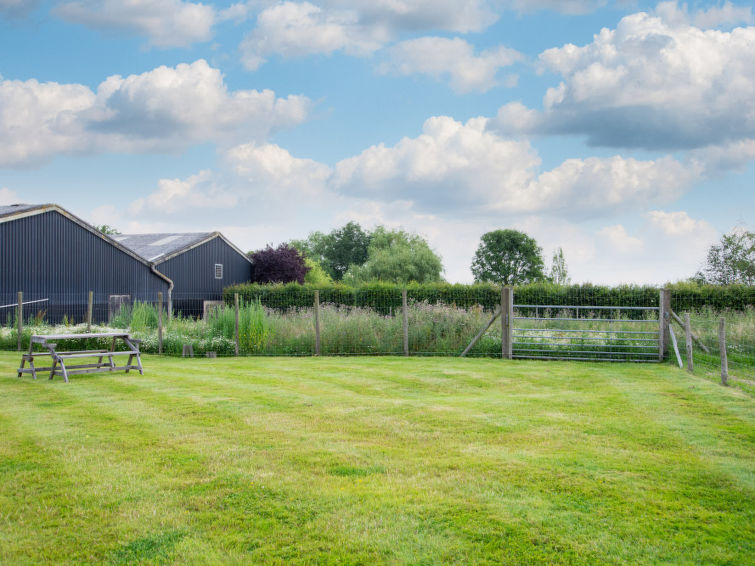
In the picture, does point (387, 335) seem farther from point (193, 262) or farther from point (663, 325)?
point (193, 262)

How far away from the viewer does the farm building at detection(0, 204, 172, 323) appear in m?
26.6

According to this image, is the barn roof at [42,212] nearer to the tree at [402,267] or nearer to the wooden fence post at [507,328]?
the wooden fence post at [507,328]

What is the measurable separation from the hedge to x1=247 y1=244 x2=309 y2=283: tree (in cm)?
1475

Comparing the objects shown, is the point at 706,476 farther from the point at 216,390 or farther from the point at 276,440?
the point at 216,390

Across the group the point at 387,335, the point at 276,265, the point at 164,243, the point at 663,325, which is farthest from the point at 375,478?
the point at 276,265

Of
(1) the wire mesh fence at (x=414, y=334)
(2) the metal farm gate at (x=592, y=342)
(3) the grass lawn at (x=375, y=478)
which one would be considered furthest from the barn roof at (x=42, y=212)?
(2) the metal farm gate at (x=592, y=342)

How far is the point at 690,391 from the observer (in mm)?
10523

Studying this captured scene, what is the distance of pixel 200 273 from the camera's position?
3872 cm

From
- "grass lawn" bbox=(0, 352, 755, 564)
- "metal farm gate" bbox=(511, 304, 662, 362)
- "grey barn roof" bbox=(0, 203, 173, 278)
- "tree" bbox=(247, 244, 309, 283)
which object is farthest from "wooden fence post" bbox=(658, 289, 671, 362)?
"tree" bbox=(247, 244, 309, 283)

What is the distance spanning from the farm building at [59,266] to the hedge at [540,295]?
8.81 meters

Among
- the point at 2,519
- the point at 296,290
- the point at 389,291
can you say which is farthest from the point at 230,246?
the point at 2,519

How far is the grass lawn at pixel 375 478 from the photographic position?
4184 mm

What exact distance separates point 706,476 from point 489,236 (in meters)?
53.6

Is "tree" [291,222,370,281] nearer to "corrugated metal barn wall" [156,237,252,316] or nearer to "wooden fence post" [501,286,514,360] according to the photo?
"corrugated metal barn wall" [156,237,252,316]
